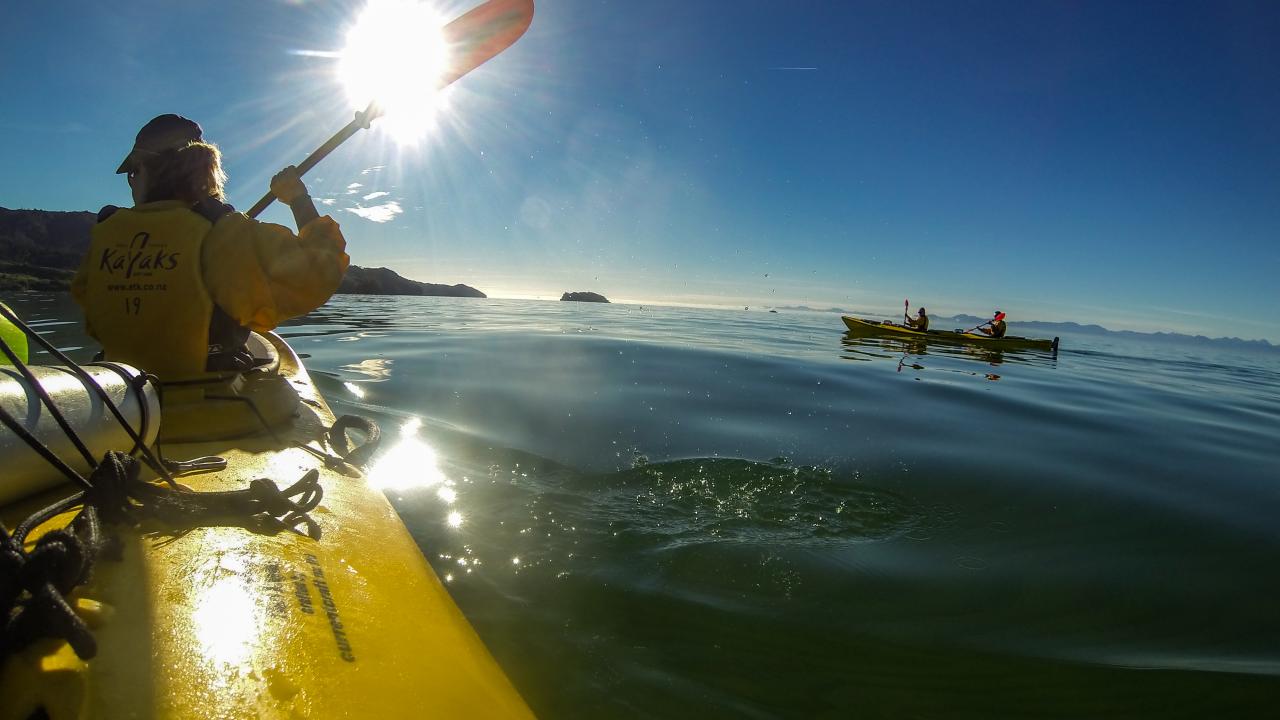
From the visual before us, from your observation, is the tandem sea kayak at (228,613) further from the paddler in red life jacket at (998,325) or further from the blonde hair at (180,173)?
the paddler in red life jacket at (998,325)

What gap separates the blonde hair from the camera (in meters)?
2.79

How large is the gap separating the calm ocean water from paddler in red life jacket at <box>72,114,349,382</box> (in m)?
1.67

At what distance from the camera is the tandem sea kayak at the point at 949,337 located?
20688 millimetres

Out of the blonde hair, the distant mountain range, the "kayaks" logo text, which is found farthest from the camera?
the distant mountain range

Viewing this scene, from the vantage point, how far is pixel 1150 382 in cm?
1404

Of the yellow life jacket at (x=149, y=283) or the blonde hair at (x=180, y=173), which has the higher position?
the blonde hair at (x=180, y=173)

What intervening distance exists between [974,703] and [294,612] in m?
2.50

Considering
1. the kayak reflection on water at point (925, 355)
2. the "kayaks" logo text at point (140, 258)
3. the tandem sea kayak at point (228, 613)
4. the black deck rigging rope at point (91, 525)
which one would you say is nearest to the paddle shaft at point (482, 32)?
the "kayaks" logo text at point (140, 258)

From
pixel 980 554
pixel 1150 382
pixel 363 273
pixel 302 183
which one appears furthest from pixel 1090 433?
pixel 363 273

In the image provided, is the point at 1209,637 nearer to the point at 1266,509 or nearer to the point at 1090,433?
the point at 1266,509

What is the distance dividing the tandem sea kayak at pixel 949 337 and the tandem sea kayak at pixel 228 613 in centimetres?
2278

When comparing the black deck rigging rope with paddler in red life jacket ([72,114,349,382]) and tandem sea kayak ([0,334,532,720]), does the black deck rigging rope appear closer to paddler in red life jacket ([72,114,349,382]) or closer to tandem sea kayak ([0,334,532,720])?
tandem sea kayak ([0,334,532,720])

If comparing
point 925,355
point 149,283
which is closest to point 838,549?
point 149,283

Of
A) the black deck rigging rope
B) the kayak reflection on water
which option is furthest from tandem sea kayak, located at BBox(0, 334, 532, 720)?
the kayak reflection on water
